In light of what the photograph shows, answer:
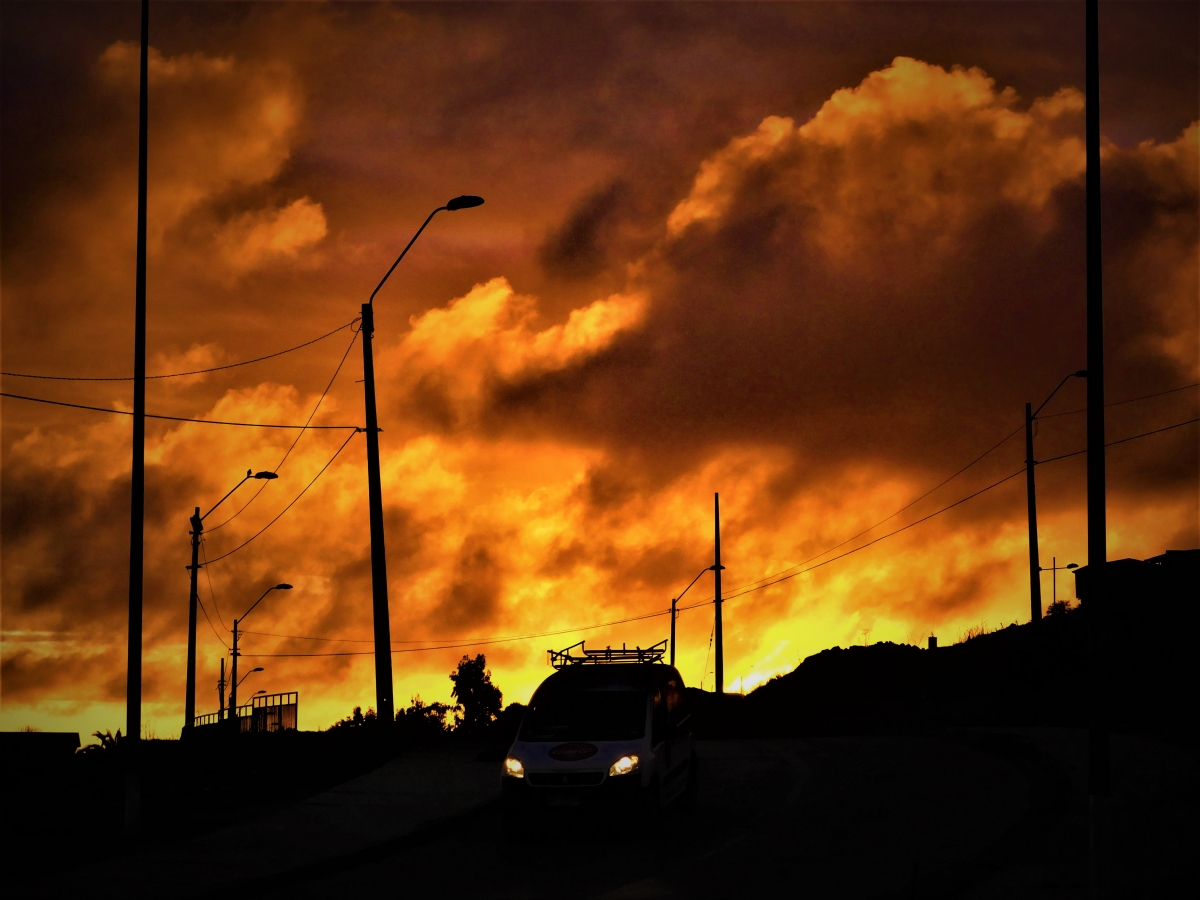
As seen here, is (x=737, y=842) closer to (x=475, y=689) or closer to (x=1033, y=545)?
(x=1033, y=545)

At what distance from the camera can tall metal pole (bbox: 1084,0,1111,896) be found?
1230 centimetres

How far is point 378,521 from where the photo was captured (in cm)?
2359

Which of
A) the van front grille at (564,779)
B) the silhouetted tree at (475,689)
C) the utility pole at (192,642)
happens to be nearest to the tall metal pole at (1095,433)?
the van front grille at (564,779)

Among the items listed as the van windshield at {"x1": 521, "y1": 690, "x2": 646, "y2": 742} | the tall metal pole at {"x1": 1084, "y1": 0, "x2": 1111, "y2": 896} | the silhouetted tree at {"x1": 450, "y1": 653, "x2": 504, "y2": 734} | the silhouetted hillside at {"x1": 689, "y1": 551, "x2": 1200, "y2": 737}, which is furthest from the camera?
the silhouetted tree at {"x1": 450, "y1": 653, "x2": 504, "y2": 734}

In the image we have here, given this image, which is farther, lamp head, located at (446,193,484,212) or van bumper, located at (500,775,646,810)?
lamp head, located at (446,193,484,212)

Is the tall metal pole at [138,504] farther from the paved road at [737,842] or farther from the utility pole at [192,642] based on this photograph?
the utility pole at [192,642]

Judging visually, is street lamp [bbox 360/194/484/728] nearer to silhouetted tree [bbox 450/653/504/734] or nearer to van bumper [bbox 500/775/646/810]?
van bumper [bbox 500/775/646/810]

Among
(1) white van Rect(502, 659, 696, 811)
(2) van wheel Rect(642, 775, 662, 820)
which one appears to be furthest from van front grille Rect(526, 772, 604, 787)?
Answer: (2) van wheel Rect(642, 775, 662, 820)

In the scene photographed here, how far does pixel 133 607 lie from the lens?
15648 mm

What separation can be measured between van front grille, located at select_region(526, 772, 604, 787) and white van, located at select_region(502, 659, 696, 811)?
12 millimetres

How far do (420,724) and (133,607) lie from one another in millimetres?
12511

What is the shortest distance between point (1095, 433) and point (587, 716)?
699 centimetres

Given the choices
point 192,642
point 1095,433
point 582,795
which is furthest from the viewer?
point 192,642

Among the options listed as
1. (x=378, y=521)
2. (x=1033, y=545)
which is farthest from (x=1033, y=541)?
(x=378, y=521)
